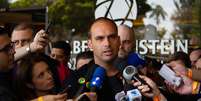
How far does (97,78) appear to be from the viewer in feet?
9.46

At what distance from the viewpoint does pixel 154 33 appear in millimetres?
7723

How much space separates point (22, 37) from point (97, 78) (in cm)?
136

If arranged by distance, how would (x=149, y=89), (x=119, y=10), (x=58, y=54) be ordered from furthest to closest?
(x=119, y=10)
(x=58, y=54)
(x=149, y=89)

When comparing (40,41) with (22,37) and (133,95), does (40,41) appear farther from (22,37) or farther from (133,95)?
(133,95)

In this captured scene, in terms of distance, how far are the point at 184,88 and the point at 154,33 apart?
4310mm

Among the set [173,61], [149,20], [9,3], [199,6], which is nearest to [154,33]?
[149,20]

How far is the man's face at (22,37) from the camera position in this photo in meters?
4.05

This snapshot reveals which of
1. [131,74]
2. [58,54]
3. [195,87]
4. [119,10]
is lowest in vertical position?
[58,54]

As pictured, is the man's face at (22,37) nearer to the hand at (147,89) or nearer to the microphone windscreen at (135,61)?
the microphone windscreen at (135,61)

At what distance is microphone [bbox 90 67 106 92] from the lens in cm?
282

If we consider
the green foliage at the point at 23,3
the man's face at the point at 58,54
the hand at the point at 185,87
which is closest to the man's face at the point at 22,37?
the hand at the point at 185,87

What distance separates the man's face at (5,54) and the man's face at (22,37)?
0.90 metres

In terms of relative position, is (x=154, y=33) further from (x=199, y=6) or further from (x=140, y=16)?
(x=199, y=6)

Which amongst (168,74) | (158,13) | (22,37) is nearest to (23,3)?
(158,13)
